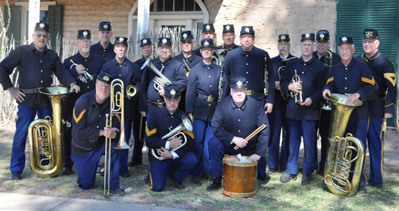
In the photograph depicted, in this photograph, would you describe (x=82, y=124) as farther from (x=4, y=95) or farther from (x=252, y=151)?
(x=4, y=95)

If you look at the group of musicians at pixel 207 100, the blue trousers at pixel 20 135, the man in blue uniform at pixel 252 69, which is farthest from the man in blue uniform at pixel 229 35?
the blue trousers at pixel 20 135

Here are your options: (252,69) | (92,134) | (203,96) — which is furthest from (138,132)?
(252,69)

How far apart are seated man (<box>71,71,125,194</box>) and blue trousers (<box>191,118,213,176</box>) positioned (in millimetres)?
1167

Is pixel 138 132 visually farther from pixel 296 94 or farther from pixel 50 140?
pixel 296 94

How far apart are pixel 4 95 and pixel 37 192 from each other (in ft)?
16.4

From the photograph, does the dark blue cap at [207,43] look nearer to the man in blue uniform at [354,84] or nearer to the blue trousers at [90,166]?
the man in blue uniform at [354,84]

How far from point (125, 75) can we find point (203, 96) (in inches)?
46.9

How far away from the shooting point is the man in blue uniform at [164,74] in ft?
20.9

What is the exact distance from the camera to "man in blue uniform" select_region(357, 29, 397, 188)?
19.1 feet

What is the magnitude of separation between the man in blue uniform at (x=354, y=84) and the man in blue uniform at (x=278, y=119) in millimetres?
907

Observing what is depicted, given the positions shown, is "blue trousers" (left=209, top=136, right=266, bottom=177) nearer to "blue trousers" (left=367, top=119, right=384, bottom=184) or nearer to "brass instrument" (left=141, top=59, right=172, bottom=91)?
"brass instrument" (left=141, top=59, right=172, bottom=91)

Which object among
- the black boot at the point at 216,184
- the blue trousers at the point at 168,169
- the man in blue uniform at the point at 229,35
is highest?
the man in blue uniform at the point at 229,35

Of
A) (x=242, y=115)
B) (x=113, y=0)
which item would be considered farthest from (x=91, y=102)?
(x=113, y=0)

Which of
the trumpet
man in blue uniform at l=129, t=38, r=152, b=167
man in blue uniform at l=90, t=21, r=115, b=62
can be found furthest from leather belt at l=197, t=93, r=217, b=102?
man in blue uniform at l=90, t=21, r=115, b=62
